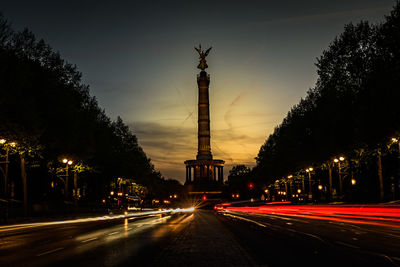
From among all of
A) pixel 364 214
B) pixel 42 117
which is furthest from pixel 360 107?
pixel 42 117

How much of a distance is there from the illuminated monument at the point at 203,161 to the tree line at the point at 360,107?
56901mm

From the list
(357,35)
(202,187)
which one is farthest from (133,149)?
(357,35)

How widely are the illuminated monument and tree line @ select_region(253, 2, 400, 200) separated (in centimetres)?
5690

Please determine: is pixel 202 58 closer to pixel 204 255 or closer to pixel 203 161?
pixel 203 161

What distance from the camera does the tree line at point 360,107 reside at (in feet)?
119

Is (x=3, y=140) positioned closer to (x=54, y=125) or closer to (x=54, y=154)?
(x=54, y=125)

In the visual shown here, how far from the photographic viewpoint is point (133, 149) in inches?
4026

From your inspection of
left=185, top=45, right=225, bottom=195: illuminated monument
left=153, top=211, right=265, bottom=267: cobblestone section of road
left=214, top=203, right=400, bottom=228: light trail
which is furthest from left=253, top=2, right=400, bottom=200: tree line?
left=185, top=45, right=225, bottom=195: illuminated monument

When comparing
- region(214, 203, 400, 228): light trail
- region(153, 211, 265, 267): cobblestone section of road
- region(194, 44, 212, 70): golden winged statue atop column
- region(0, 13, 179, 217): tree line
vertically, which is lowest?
region(153, 211, 265, 267): cobblestone section of road

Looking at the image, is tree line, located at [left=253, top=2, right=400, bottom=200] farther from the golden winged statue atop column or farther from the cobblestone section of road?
the golden winged statue atop column

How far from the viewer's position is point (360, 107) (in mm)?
39719

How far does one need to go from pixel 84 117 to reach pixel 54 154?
8.52m

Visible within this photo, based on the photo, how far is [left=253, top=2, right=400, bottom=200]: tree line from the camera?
3619cm

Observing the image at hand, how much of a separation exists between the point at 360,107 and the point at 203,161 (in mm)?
92118
